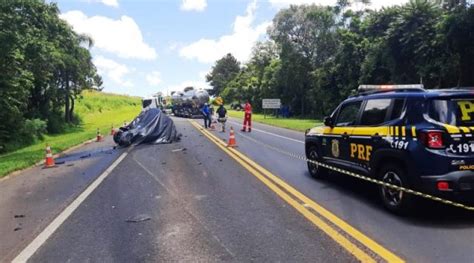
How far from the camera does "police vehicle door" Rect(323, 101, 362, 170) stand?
897 centimetres

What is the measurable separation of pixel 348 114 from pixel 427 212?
8.27 feet

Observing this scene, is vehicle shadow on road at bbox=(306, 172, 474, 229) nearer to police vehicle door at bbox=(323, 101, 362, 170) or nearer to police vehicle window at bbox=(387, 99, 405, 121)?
police vehicle door at bbox=(323, 101, 362, 170)

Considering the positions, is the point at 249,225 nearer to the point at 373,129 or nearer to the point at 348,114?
the point at 373,129

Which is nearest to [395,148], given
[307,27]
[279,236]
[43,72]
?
[279,236]

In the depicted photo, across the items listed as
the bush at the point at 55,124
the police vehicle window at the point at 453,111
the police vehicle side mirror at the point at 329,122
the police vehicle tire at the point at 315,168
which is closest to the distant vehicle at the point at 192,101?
the bush at the point at 55,124

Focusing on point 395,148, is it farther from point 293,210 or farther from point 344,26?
point 344,26

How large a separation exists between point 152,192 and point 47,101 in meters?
37.7

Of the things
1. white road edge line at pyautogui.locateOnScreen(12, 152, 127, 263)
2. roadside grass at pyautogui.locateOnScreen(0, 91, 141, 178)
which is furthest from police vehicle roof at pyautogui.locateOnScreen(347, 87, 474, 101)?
roadside grass at pyautogui.locateOnScreen(0, 91, 141, 178)

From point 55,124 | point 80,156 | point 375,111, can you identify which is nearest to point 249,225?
point 375,111

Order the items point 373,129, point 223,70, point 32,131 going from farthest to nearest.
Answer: point 223,70
point 32,131
point 373,129

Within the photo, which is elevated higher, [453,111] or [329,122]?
[453,111]

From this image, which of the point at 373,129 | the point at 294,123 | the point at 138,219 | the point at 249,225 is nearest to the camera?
the point at 249,225

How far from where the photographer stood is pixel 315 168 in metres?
10.7

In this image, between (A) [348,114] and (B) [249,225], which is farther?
(A) [348,114]
